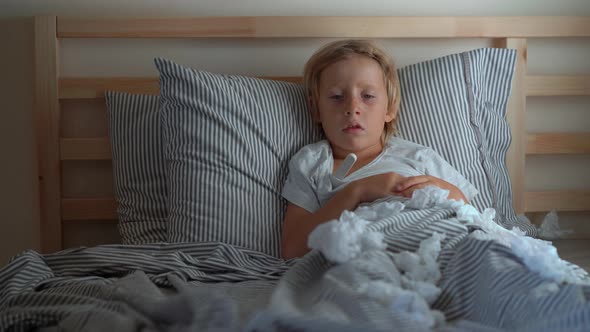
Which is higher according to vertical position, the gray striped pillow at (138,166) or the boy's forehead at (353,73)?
the boy's forehead at (353,73)

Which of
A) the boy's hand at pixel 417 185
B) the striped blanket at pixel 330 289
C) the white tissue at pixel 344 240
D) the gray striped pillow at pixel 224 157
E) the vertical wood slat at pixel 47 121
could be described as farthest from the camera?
the vertical wood slat at pixel 47 121

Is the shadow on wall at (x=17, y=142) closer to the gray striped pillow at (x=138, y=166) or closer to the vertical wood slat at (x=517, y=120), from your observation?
the gray striped pillow at (x=138, y=166)

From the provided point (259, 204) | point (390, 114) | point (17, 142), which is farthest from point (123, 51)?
point (390, 114)

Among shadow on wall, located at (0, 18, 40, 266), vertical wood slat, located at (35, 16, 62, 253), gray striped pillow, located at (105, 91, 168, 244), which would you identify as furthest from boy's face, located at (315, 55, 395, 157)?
shadow on wall, located at (0, 18, 40, 266)

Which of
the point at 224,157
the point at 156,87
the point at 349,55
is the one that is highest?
the point at 349,55

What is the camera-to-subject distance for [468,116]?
1793 millimetres

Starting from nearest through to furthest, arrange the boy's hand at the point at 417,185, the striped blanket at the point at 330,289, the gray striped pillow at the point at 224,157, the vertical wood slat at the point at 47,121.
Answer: the striped blanket at the point at 330,289, the boy's hand at the point at 417,185, the gray striped pillow at the point at 224,157, the vertical wood slat at the point at 47,121

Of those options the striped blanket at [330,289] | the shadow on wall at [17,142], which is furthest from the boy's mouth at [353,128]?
the shadow on wall at [17,142]

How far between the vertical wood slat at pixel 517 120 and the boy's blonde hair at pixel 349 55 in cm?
39

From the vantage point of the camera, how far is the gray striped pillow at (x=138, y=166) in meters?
1.75

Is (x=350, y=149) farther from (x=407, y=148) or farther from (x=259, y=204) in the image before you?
(x=259, y=204)

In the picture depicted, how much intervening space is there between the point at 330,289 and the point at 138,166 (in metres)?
0.86

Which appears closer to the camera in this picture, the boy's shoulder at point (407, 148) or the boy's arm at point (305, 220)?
the boy's arm at point (305, 220)

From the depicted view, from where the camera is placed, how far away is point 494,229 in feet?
4.60
